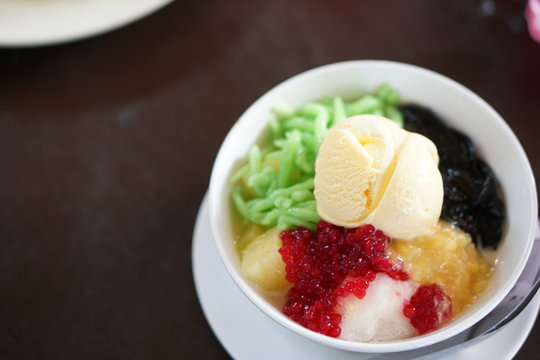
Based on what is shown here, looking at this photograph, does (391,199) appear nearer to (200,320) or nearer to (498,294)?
(498,294)

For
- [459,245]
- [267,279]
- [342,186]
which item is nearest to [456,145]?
[459,245]

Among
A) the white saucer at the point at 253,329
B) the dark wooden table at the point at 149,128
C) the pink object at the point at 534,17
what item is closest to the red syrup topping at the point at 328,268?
the white saucer at the point at 253,329

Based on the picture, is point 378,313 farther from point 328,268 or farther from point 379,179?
point 379,179

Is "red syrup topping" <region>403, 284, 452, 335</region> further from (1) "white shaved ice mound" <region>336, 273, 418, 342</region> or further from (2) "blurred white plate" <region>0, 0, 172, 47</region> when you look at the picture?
(2) "blurred white plate" <region>0, 0, 172, 47</region>

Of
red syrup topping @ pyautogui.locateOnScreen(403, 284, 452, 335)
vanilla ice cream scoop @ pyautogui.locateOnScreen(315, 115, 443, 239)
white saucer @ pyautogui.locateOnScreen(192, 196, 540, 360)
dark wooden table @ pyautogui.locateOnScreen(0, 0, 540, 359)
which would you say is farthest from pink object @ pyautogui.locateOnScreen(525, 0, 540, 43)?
red syrup topping @ pyautogui.locateOnScreen(403, 284, 452, 335)

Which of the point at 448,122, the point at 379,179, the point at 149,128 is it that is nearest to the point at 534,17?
the point at 448,122

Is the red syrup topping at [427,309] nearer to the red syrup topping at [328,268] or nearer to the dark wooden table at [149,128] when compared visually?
the red syrup topping at [328,268]
